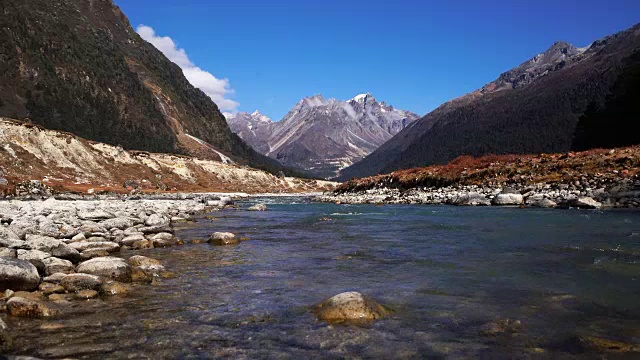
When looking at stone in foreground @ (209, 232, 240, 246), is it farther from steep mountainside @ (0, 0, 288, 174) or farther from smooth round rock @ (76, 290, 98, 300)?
steep mountainside @ (0, 0, 288, 174)

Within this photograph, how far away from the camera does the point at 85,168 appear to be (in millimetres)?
89250

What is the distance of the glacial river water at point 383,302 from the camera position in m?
6.64

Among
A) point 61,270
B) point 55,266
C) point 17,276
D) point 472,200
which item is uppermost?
point 472,200

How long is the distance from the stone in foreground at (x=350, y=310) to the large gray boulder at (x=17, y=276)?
21.6ft

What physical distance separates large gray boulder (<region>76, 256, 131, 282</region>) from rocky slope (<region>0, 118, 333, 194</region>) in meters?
51.4

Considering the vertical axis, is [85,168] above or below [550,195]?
above

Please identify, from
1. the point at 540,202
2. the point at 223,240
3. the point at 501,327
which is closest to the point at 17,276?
the point at 223,240

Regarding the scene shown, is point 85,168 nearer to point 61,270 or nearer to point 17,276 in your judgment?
point 61,270

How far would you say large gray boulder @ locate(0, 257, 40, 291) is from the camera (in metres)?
9.41

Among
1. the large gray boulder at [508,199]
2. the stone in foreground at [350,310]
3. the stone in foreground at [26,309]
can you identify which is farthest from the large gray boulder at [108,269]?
the large gray boulder at [508,199]

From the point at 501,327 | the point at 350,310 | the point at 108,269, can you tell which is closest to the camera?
the point at 501,327

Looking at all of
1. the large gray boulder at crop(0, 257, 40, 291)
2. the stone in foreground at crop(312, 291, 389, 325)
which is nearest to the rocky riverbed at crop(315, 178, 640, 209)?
the stone in foreground at crop(312, 291, 389, 325)

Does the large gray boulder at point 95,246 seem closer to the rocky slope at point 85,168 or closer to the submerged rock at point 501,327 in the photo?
the submerged rock at point 501,327

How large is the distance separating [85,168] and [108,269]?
89.5 m
